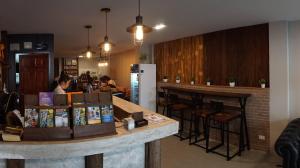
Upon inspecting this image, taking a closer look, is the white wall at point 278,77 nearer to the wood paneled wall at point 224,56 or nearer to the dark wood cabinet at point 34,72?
the wood paneled wall at point 224,56

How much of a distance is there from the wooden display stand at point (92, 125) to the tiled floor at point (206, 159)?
2191mm

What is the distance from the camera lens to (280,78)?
392 centimetres

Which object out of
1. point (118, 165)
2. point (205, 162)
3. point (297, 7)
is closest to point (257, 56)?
point (297, 7)

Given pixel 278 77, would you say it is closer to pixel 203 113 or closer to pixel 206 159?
pixel 203 113

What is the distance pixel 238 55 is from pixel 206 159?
2164mm

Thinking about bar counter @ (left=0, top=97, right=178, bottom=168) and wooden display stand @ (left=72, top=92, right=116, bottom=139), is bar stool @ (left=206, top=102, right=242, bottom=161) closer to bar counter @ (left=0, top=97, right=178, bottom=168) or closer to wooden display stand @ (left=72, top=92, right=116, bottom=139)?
bar counter @ (left=0, top=97, right=178, bottom=168)

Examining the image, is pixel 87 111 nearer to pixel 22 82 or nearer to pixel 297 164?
pixel 297 164

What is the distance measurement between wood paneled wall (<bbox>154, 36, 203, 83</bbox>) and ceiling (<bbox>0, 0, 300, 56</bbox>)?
2.83ft

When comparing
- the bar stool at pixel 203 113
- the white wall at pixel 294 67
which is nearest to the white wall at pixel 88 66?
the bar stool at pixel 203 113

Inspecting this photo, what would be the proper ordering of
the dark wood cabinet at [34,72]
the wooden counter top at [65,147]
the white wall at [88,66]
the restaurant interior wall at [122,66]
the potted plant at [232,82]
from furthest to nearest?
the white wall at [88,66] < the restaurant interior wall at [122,66] < the dark wood cabinet at [34,72] < the potted plant at [232,82] < the wooden counter top at [65,147]

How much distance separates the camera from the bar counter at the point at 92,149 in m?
1.53

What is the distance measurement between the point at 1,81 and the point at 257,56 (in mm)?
5143

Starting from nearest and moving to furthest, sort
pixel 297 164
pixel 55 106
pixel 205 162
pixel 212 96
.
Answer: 1. pixel 55 106
2. pixel 297 164
3. pixel 205 162
4. pixel 212 96

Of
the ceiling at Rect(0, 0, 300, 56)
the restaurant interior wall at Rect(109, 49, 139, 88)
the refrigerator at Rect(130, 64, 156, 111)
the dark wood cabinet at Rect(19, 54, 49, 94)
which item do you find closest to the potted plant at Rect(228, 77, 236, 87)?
the ceiling at Rect(0, 0, 300, 56)
